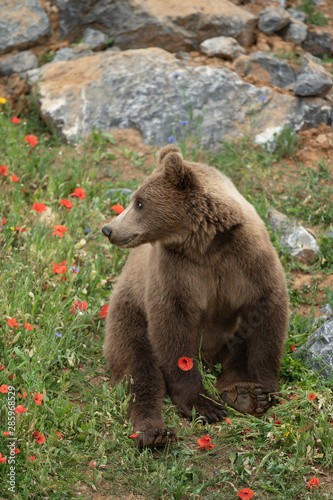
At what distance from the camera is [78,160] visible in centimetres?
682

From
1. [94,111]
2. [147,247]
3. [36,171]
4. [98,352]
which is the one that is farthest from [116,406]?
[94,111]

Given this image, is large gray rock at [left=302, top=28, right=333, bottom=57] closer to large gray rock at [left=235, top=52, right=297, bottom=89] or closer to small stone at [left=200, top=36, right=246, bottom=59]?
large gray rock at [left=235, top=52, right=297, bottom=89]

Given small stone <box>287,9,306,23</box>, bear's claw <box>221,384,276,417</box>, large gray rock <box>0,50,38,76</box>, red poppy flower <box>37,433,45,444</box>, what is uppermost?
small stone <box>287,9,306,23</box>

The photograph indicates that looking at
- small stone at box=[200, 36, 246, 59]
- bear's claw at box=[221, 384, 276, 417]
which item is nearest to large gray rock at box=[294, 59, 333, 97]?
small stone at box=[200, 36, 246, 59]

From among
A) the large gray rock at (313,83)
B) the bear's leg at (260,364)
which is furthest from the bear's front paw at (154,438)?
the large gray rock at (313,83)

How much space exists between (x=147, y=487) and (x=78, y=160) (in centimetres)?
433

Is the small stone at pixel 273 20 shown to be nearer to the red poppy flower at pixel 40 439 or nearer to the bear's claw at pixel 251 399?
the bear's claw at pixel 251 399

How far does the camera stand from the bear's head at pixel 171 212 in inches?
161

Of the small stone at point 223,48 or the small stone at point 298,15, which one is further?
the small stone at point 298,15

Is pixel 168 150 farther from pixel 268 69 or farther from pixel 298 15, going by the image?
pixel 298 15

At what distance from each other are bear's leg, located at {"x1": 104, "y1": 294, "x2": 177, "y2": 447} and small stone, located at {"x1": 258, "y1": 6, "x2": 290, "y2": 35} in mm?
5496

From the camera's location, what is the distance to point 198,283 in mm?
4164

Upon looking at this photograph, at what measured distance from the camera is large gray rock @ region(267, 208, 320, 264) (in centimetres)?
568

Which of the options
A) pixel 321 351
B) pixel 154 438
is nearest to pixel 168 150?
pixel 321 351
